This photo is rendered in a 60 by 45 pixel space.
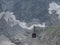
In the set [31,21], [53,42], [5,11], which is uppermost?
[5,11]

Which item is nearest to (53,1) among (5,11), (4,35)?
(5,11)

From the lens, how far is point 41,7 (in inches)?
581

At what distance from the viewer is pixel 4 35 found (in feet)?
47.2

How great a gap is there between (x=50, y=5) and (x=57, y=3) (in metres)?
0.73

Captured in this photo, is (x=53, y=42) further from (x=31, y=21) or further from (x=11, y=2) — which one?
(x=11, y=2)

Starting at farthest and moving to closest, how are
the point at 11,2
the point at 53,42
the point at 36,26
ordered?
the point at 11,2
the point at 36,26
the point at 53,42

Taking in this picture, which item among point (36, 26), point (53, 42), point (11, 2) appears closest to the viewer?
point (53, 42)

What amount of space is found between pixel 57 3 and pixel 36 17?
2.57m

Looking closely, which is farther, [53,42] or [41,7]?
[41,7]

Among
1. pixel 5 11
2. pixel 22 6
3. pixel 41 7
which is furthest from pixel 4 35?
pixel 41 7

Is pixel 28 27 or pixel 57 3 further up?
pixel 57 3

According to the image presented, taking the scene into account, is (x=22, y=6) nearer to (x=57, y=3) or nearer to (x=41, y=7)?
(x=41, y=7)

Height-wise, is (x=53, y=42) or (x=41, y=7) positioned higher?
(x=41, y=7)

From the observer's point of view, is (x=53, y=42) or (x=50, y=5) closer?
(x=53, y=42)
